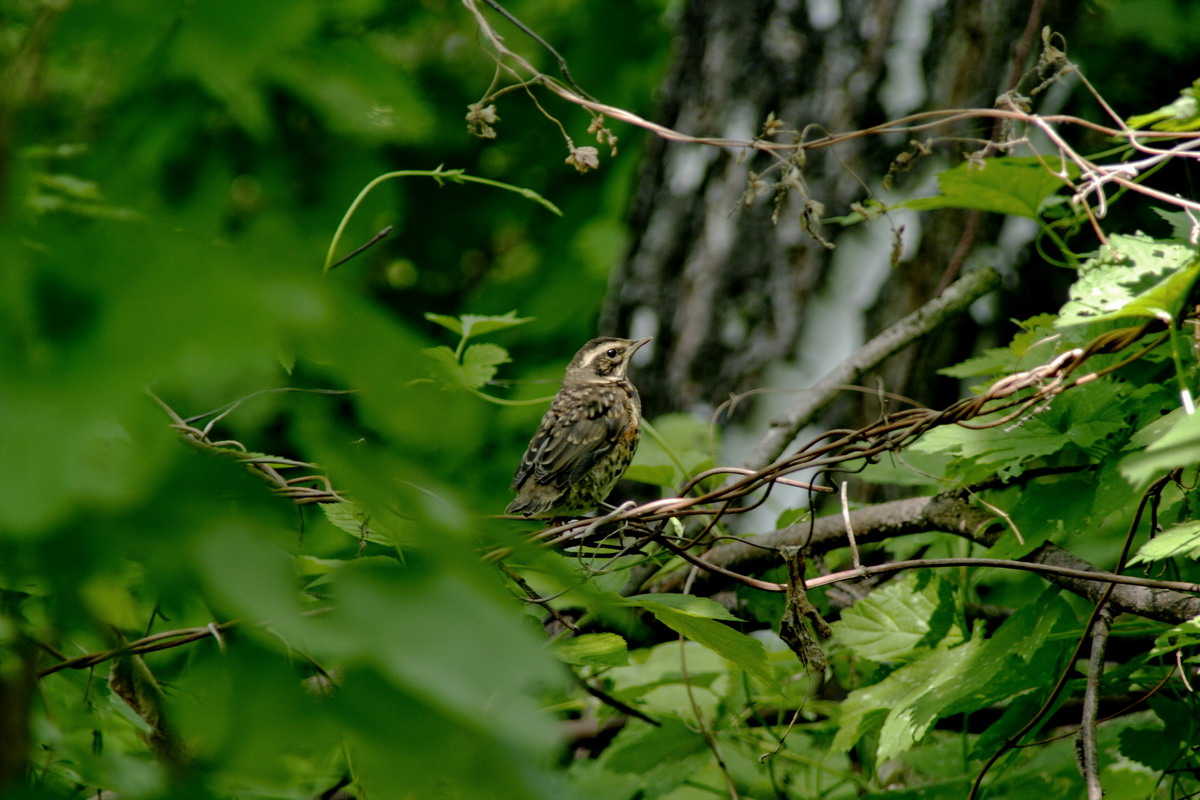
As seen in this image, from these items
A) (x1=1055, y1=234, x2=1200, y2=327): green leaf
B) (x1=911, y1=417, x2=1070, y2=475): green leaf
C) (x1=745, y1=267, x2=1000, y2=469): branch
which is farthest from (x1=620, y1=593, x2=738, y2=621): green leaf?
(x1=745, y1=267, x2=1000, y2=469): branch

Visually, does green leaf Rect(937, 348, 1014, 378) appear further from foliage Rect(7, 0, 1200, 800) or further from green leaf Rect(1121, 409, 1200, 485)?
green leaf Rect(1121, 409, 1200, 485)

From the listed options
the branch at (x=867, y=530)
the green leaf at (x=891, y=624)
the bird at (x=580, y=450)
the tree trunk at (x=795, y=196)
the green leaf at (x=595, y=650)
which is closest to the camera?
the green leaf at (x=595, y=650)

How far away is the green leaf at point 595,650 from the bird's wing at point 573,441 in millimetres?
1904

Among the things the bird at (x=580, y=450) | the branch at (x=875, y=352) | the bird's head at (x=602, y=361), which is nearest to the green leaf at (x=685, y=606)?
the branch at (x=875, y=352)

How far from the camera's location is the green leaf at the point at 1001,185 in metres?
2.38

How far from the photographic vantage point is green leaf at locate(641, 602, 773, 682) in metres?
1.85

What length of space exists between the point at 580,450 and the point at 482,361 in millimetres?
1354

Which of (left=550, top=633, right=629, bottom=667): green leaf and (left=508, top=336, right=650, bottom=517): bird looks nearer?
(left=550, top=633, right=629, bottom=667): green leaf

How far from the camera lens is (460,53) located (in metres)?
7.29

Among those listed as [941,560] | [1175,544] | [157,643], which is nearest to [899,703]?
[941,560]

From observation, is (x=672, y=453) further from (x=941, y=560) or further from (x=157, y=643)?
(x=157, y=643)

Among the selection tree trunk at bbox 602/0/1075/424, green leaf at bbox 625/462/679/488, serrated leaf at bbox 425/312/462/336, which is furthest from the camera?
tree trunk at bbox 602/0/1075/424

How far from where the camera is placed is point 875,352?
3.14 metres

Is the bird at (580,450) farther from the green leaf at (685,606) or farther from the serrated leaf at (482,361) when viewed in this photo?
the green leaf at (685,606)
